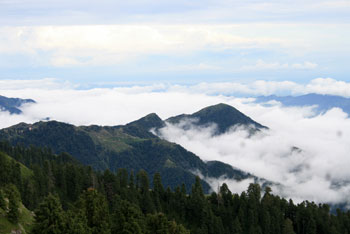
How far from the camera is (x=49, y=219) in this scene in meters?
71.6

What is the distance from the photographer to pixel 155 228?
3789 inches

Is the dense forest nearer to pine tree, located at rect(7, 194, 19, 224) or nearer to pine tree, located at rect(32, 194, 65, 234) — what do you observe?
pine tree, located at rect(7, 194, 19, 224)

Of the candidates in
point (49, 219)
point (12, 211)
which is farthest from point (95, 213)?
point (12, 211)

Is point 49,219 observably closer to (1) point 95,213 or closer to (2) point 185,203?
(1) point 95,213

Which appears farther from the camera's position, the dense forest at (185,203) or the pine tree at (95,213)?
the dense forest at (185,203)

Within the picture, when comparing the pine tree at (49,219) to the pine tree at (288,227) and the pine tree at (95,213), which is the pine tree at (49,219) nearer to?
the pine tree at (95,213)

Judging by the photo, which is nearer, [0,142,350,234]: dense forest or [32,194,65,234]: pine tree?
[32,194,65,234]: pine tree

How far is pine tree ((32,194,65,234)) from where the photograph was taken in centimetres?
7031

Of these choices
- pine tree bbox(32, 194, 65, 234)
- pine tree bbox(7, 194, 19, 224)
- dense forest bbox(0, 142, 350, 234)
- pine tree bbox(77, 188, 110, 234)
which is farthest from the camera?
dense forest bbox(0, 142, 350, 234)

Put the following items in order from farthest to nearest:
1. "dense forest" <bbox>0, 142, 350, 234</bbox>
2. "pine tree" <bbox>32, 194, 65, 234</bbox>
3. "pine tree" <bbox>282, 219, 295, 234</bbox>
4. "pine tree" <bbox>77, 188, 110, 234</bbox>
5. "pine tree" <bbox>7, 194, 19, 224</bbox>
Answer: "pine tree" <bbox>282, 219, 295, 234</bbox>, "dense forest" <bbox>0, 142, 350, 234</bbox>, "pine tree" <bbox>77, 188, 110, 234</bbox>, "pine tree" <bbox>7, 194, 19, 224</bbox>, "pine tree" <bbox>32, 194, 65, 234</bbox>

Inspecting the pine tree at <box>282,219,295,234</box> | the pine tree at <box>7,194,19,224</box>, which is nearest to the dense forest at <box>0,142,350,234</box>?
the pine tree at <box>282,219,295,234</box>

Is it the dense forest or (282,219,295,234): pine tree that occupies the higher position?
the dense forest

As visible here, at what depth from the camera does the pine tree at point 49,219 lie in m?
70.3

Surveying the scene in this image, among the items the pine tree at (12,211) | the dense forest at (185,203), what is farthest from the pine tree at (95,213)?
the dense forest at (185,203)
